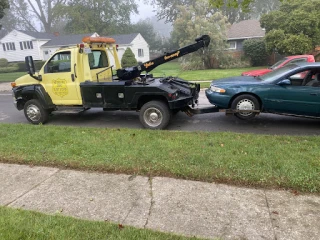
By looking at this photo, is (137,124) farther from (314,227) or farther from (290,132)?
(314,227)

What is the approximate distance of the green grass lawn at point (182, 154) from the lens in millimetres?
3979

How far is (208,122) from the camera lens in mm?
7305

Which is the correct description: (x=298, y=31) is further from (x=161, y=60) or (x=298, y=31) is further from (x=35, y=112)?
(x=35, y=112)

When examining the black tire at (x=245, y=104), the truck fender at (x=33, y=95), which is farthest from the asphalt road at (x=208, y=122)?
the truck fender at (x=33, y=95)

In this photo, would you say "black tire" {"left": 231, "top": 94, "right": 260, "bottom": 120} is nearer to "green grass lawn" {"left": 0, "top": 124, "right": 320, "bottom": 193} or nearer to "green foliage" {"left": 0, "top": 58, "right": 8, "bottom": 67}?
"green grass lawn" {"left": 0, "top": 124, "right": 320, "bottom": 193}

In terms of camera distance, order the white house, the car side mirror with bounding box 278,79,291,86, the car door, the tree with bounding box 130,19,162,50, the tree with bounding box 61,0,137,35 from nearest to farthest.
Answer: the car door → the car side mirror with bounding box 278,79,291,86 → the white house → the tree with bounding box 61,0,137,35 → the tree with bounding box 130,19,162,50

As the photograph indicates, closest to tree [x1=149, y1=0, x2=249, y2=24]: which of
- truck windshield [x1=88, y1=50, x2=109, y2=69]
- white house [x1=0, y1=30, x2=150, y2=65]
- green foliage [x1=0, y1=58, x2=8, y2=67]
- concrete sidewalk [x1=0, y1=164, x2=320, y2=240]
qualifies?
white house [x1=0, y1=30, x2=150, y2=65]

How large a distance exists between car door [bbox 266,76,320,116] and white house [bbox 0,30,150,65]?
29509 millimetres

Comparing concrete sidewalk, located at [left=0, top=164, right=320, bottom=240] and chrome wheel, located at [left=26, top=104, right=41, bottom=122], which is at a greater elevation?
chrome wheel, located at [left=26, top=104, right=41, bottom=122]

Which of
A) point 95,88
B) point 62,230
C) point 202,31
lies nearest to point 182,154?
point 62,230

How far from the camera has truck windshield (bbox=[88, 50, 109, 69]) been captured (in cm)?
731

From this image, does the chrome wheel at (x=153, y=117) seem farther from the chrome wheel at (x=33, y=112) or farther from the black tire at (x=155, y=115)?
the chrome wheel at (x=33, y=112)

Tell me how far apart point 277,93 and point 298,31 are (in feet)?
48.3

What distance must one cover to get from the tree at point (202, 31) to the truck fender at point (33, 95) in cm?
1787
